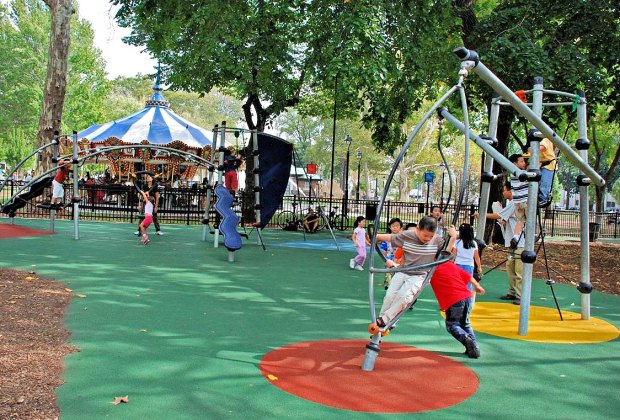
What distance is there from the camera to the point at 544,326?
7.42 m

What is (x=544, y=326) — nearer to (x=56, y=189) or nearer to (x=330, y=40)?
(x=330, y=40)

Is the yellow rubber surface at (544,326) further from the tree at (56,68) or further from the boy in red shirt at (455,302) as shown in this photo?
the tree at (56,68)

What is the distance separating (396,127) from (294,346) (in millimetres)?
12438

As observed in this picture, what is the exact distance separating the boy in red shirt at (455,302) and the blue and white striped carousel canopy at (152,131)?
74.3ft

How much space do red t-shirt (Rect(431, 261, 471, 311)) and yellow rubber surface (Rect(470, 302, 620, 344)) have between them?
1.37 meters

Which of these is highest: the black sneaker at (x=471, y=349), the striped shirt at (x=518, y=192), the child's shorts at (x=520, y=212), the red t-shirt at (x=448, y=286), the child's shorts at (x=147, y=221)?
the striped shirt at (x=518, y=192)

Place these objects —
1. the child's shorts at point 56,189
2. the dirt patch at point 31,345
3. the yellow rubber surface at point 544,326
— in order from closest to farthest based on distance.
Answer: the dirt patch at point 31,345 < the yellow rubber surface at point 544,326 < the child's shorts at point 56,189

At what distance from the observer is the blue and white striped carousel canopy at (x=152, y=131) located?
27.0m

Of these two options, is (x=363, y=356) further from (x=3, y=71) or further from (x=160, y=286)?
(x=3, y=71)

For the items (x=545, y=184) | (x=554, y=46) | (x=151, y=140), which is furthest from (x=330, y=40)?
(x=151, y=140)

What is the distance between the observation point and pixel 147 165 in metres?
29.7

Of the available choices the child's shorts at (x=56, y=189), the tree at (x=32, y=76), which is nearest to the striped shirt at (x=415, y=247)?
the child's shorts at (x=56, y=189)

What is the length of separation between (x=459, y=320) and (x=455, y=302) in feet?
0.70

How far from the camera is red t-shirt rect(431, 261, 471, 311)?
577 cm
